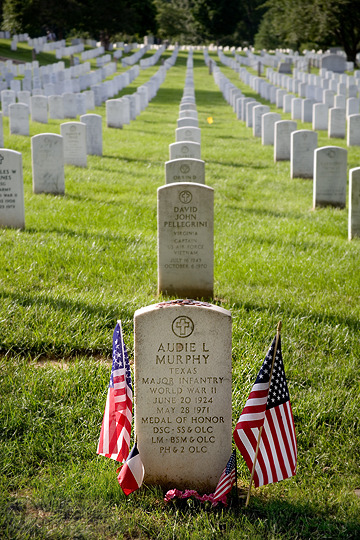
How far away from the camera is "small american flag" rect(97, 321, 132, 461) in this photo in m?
4.10

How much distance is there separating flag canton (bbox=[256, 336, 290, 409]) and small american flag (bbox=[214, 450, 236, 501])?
36cm

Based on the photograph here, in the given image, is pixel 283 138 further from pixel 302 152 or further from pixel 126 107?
pixel 126 107

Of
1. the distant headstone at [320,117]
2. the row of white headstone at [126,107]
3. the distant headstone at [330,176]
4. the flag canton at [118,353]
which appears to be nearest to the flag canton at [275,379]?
the flag canton at [118,353]

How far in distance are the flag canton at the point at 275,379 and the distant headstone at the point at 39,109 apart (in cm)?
2070

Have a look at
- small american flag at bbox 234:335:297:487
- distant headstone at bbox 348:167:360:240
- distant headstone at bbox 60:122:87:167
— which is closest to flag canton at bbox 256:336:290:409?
small american flag at bbox 234:335:297:487

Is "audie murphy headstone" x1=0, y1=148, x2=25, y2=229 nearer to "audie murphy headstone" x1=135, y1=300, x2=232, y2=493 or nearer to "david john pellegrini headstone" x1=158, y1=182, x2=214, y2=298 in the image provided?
"david john pellegrini headstone" x1=158, y1=182, x2=214, y2=298

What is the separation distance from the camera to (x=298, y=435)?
4.64 m

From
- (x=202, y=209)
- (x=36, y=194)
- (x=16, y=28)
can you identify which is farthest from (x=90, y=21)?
(x=202, y=209)

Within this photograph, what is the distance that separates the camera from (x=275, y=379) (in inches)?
157

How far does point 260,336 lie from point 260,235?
3.90m

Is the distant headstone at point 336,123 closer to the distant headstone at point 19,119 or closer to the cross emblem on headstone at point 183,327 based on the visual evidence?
the distant headstone at point 19,119

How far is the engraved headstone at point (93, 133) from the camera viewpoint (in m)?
17.0

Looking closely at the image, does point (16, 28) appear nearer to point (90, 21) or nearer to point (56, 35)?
point (90, 21)

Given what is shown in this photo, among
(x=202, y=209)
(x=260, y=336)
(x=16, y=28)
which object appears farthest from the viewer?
(x=16, y=28)
